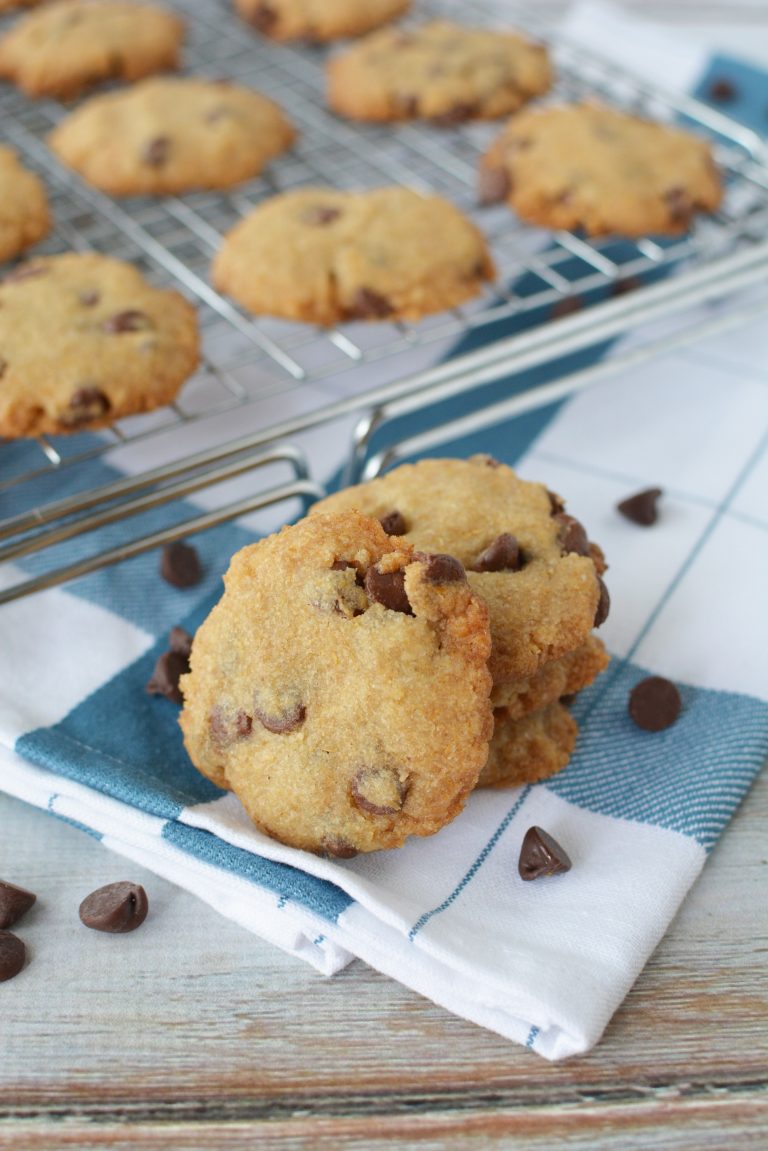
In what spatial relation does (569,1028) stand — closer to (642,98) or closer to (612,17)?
(642,98)

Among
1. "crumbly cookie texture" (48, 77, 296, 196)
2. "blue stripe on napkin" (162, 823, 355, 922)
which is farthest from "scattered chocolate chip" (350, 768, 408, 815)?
"crumbly cookie texture" (48, 77, 296, 196)

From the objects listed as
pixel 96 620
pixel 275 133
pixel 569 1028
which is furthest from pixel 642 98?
pixel 569 1028

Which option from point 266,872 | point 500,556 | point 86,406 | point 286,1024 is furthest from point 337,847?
point 86,406

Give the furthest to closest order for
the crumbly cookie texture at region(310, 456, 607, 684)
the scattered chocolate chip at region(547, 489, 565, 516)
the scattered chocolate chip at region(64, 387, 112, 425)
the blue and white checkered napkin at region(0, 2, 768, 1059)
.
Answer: the scattered chocolate chip at region(64, 387, 112, 425) → the scattered chocolate chip at region(547, 489, 565, 516) → the crumbly cookie texture at region(310, 456, 607, 684) → the blue and white checkered napkin at region(0, 2, 768, 1059)

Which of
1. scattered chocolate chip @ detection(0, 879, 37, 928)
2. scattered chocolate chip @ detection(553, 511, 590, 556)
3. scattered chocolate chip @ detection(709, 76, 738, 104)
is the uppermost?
scattered chocolate chip @ detection(709, 76, 738, 104)

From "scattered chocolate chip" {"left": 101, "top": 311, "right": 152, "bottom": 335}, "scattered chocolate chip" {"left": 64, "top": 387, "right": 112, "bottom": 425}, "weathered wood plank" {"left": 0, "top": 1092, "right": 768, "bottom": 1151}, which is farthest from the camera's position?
"scattered chocolate chip" {"left": 101, "top": 311, "right": 152, "bottom": 335}

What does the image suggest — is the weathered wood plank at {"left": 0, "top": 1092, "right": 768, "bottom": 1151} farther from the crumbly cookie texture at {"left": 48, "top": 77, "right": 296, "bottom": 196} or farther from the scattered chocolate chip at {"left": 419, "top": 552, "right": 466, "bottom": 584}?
the crumbly cookie texture at {"left": 48, "top": 77, "right": 296, "bottom": 196}

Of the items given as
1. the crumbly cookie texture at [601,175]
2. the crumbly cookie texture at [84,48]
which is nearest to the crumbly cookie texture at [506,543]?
the crumbly cookie texture at [601,175]

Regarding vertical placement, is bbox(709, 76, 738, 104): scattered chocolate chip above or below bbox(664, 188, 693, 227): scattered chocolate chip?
above

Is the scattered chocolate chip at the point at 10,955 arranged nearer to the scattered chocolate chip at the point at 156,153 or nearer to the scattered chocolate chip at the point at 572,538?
the scattered chocolate chip at the point at 572,538
